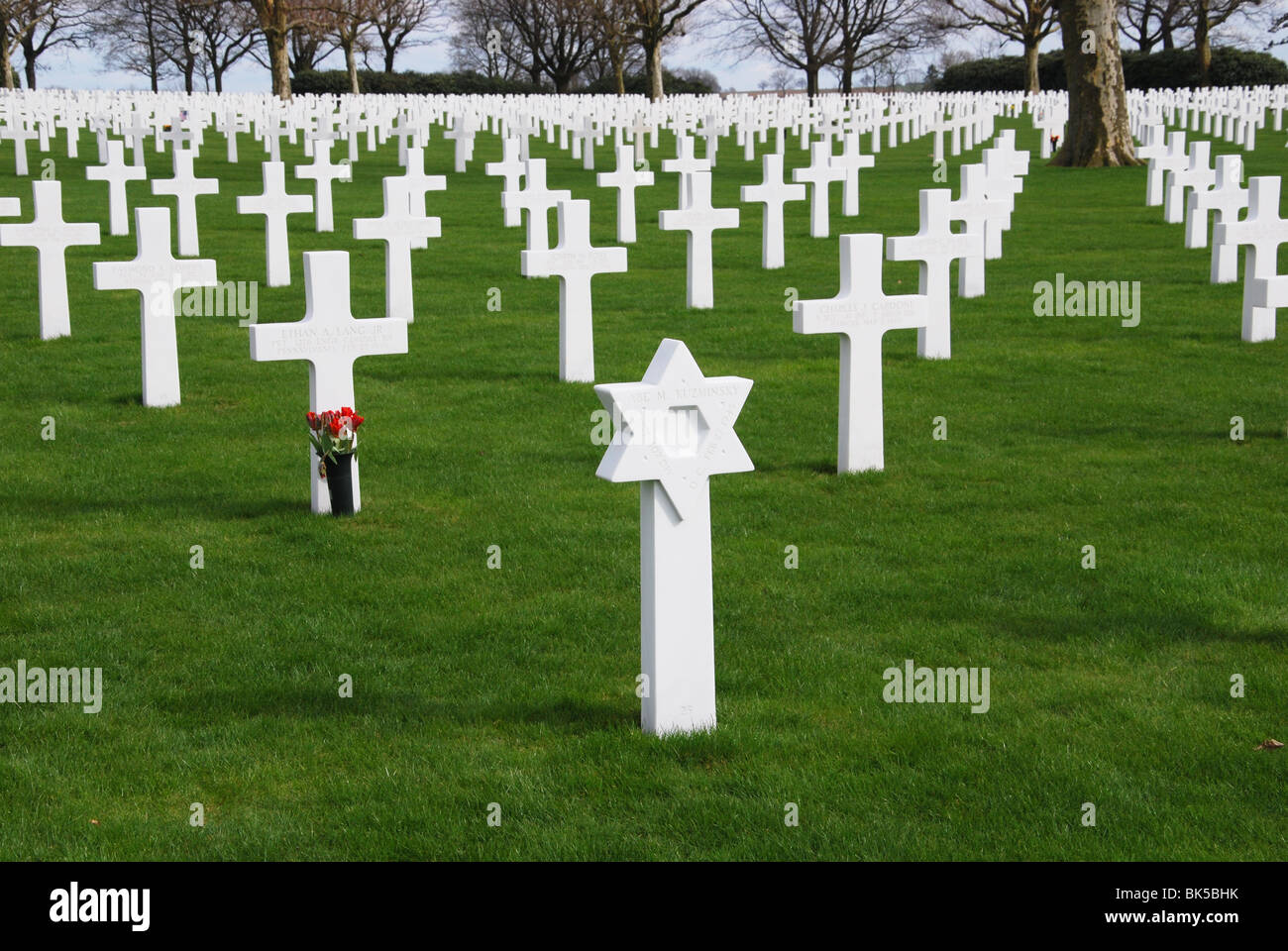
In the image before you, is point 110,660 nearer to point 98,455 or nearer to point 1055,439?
point 98,455

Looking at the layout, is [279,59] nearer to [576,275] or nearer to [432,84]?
[432,84]

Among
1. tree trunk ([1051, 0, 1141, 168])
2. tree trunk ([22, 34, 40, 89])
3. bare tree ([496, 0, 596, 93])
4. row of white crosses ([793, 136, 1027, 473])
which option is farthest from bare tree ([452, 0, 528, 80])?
row of white crosses ([793, 136, 1027, 473])

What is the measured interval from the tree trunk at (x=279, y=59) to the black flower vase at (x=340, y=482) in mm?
31981

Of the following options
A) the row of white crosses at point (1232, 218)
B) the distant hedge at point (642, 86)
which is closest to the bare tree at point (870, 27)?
the distant hedge at point (642, 86)

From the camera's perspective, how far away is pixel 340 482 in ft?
24.0

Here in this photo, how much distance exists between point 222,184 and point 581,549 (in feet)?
66.0

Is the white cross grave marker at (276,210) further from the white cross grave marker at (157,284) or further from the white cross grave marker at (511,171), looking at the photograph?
the white cross grave marker at (511,171)

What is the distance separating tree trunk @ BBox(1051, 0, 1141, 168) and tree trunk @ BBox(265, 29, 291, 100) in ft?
64.3

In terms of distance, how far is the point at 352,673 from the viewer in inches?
211

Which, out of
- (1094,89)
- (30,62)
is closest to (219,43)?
(30,62)

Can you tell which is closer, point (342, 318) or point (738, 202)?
point (342, 318)

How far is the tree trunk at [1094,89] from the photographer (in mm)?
25844

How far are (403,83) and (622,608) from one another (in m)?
54.8
